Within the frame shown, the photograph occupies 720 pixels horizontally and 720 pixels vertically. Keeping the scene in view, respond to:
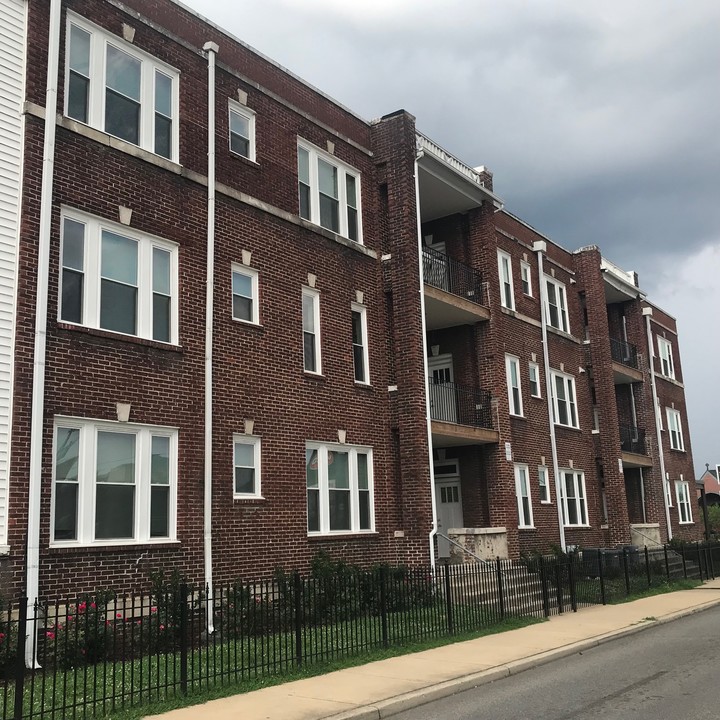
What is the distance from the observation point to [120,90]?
14531 millimetres

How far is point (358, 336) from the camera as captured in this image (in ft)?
63.4

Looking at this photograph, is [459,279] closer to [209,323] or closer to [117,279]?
[209,323]

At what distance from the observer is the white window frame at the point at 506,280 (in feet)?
85.0

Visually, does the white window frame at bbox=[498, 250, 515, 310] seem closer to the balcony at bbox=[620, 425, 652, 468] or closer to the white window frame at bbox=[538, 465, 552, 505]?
the white window frame at bbox=[538, 465, 552, 505]

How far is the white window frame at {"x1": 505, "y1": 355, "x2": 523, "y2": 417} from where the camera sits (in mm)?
25109

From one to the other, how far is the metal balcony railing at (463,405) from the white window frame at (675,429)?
17038mm

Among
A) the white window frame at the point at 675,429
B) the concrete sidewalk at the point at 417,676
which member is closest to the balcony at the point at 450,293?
the concrete sidewalk at the point at 417,676

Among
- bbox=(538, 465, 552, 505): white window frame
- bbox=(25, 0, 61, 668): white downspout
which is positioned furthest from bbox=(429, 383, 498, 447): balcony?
bbox=(25, 0, 61, 668): white downspout

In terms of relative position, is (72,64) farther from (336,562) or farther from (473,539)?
(473,539)

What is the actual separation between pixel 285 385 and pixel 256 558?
3.48m

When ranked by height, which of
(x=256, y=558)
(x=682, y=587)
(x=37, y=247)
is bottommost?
(x=682, y=587)

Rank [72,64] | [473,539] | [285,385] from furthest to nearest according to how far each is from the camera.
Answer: [473,539]
[285,385]
[72,64]

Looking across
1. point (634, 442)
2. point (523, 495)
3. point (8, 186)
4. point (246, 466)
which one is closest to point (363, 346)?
point (246, 466)

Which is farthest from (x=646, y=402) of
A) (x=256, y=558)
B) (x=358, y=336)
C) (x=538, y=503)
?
(x=256, y=558)
